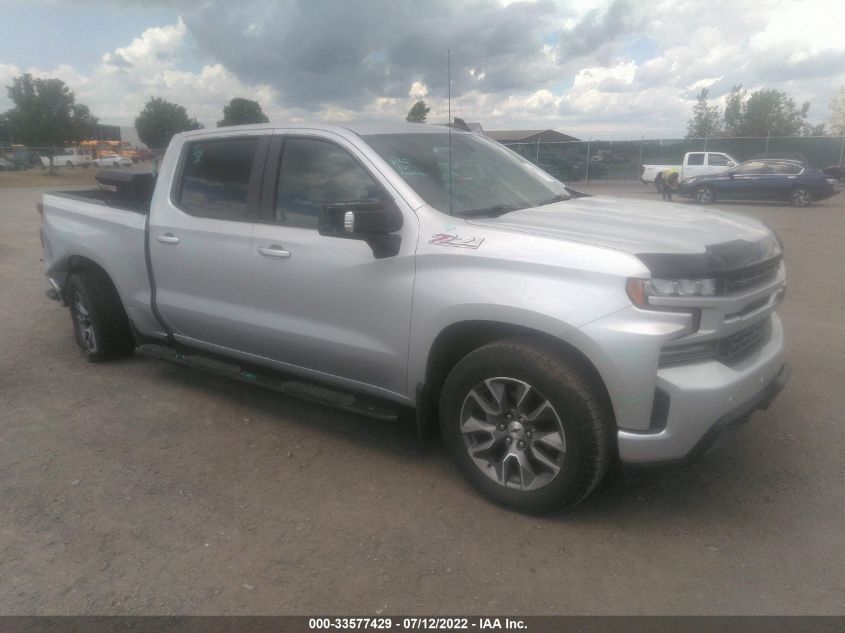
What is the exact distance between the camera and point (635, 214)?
138 inches

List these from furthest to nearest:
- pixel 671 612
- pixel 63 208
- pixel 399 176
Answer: pixel 63 208
pixel 399 176
pixel 671 612

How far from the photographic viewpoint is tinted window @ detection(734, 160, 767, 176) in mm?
20266

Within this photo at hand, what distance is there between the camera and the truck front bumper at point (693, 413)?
8.75ft

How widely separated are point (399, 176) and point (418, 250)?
455mm

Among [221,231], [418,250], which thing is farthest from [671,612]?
[221,231]

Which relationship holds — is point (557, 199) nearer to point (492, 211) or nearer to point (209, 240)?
point (492, 211)

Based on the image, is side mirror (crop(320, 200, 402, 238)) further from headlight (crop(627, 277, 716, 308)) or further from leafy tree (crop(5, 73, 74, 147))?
leafy tree (crop(5, 73, 74, 147))

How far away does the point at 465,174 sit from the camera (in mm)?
3795

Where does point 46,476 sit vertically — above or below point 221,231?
below

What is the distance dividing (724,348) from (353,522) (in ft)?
6.10

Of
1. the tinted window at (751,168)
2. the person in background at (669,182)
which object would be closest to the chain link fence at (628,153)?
the person in background at (669,182)

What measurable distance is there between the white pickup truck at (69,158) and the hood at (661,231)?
44.4 metres

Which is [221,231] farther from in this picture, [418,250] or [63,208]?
[63,208]

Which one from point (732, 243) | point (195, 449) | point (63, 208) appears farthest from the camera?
point (63, 208)
